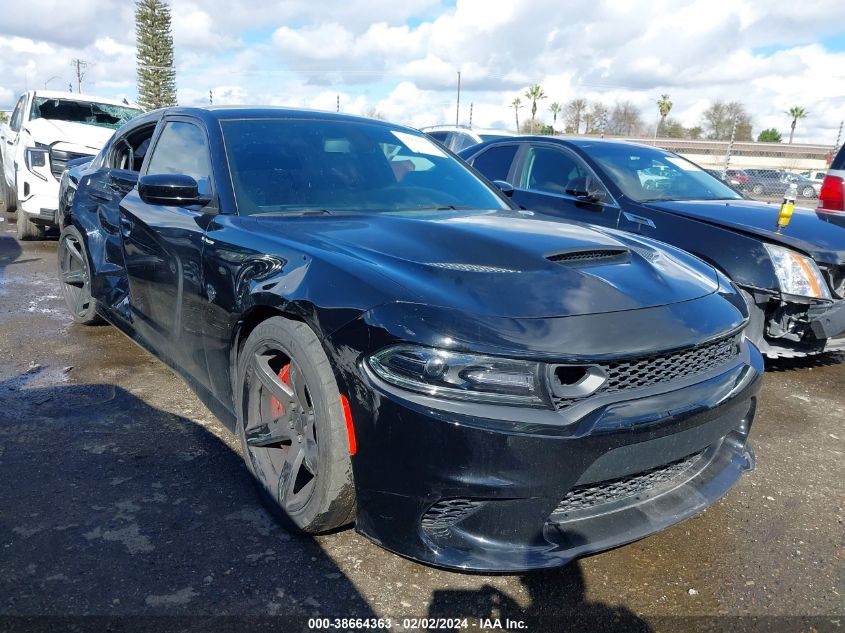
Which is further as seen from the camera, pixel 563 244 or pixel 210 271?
pixel 210 271

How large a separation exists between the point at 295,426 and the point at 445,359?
2.44ft

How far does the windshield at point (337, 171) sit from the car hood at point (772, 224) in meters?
1.76

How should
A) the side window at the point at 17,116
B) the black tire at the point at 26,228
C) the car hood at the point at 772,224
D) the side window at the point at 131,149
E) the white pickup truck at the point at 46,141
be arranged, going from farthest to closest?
the side window at the point at 17,116 → the black tire at the point at 26,228 → the white pickup truck at the point at 46,141 → the side window at the point at 131,149 → the car hood at the point at 772,224

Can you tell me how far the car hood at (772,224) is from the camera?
4.06 m

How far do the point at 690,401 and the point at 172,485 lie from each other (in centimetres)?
203

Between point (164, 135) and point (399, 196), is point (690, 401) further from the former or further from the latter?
point (164, 135)

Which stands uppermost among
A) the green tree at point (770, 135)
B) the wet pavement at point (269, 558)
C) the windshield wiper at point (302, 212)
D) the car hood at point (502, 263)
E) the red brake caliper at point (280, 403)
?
the green tree at point (770, 135)

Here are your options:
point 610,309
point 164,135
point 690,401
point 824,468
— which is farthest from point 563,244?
point 164,135

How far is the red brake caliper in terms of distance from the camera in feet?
8.00

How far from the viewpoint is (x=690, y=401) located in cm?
210

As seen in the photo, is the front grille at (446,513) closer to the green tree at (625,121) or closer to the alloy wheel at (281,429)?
the alloy wheel at (281,429)

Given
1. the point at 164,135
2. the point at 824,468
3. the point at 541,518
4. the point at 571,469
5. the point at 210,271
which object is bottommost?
the point at 824,468

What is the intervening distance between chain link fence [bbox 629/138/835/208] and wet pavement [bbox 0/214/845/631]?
38.9ft

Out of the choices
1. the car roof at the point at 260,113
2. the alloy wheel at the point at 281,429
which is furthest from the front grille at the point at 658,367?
the car roof at the point at 260,113
